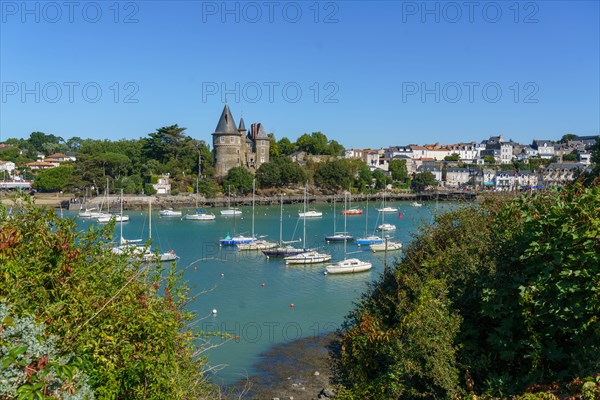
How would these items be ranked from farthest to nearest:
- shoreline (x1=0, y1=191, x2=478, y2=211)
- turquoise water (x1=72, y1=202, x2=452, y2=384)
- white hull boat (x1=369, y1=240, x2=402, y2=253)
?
shoreline (x1=0, y1=191, x2=478, y2=211), white hull boat (x1=369, y1=240, x2=402, y2=253), turquoise water (x1=72, y1=202, x2=452, y2=384)

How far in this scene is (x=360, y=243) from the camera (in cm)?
3288

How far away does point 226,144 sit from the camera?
60656 millimetres

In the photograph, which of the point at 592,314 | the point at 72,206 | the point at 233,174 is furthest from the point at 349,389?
the point at 233,174

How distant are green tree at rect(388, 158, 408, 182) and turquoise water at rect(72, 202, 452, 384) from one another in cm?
4117

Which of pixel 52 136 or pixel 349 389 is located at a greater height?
pixel 52 136

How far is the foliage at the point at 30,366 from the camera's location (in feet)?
8.87

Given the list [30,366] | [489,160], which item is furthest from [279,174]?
[30,366]

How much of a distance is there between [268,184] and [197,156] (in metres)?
8.91

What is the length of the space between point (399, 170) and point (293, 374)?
70.0 m

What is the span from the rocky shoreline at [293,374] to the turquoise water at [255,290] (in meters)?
0.39

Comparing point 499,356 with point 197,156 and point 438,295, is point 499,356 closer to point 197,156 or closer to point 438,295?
point 438,295

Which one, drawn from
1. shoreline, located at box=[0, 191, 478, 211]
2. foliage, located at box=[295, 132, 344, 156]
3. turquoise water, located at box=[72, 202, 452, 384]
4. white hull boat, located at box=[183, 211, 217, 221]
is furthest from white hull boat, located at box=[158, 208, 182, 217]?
foliage, located at box=[295, 132, 344, 156]

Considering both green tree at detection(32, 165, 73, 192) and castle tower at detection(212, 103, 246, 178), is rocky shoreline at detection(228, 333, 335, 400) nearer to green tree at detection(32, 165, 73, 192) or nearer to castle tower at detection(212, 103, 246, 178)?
castle tower at detection(212, 103, 246, 178)

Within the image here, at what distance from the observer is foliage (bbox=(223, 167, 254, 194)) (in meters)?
59.4
